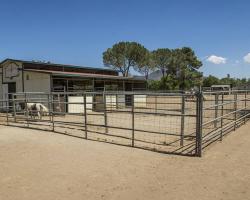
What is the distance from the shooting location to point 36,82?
1706 centimetres

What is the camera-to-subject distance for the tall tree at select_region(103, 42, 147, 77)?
46844 millimetres

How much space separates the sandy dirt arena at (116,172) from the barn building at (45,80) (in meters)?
9.95

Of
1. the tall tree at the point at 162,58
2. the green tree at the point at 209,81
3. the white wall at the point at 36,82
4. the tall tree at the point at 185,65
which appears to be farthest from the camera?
the green tree at the point at 209,81

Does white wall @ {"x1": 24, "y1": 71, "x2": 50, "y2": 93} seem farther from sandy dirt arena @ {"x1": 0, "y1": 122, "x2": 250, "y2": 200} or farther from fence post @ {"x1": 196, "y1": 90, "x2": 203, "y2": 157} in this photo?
fence post @ {"x1": 196, "y1": 90, "x2": 203, "y2": 157}

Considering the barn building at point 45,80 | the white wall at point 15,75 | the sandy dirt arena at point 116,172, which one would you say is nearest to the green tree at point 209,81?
the barn building at point 45,80

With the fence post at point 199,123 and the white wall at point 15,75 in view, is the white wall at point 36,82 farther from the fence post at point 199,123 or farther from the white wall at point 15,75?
the fence post at point 199,123

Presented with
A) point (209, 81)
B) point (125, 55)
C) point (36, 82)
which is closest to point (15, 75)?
point (36, 82)

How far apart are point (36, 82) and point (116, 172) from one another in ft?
44.3

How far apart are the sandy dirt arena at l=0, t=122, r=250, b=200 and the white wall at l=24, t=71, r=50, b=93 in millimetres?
9689

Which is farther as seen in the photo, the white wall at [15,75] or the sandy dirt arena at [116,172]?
the white wall at [15,75]

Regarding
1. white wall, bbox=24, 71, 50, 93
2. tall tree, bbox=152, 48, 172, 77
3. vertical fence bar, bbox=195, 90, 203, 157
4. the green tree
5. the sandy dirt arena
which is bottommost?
the sandy dirt arena

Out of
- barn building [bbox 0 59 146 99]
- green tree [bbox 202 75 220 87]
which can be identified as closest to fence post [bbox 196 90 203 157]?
barn building [bbox 0 59 146 99]

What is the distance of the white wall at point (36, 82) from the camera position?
54.0 feet

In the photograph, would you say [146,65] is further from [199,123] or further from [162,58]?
[199,123]
